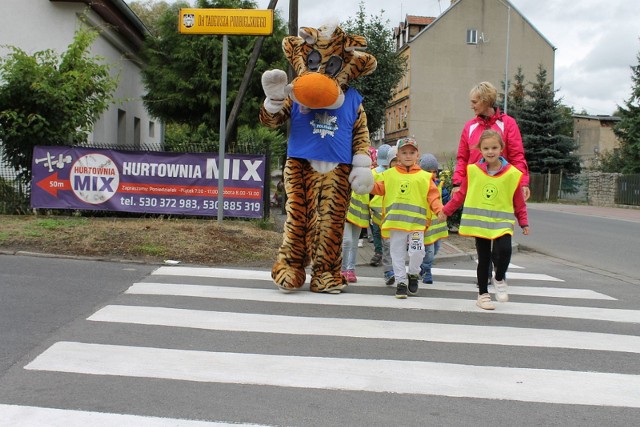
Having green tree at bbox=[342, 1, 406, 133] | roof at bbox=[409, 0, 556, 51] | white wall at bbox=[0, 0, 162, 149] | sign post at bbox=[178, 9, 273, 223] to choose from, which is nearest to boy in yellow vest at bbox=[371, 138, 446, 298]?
sign post at bbox=[178, 9, 273, 223]

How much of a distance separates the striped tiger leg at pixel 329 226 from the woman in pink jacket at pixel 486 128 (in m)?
1.11

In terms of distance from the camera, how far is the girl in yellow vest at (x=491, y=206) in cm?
569

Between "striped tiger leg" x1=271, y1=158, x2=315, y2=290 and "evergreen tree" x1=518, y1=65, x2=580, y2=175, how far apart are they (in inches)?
1448

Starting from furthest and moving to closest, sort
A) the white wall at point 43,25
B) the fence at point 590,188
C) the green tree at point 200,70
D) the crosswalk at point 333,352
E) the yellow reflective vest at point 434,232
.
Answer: the fence at point 590,188
the green tree at point 200,70
the white wall at point 43,25
the yellow reflective vest at point 434,232
the crosswalk at point 333,352

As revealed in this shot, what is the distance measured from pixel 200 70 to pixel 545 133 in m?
27.5

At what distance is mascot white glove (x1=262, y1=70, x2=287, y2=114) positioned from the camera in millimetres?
5910

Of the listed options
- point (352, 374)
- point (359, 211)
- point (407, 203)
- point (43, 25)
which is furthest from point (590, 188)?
point (352, 374)

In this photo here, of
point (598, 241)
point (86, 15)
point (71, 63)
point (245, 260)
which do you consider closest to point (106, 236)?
point (245, 260)

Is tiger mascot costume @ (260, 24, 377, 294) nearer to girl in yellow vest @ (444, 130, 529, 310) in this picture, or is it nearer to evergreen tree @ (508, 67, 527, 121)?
girl in yellow vest @ (444, 130, 529, 310)

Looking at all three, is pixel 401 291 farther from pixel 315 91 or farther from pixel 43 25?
pixel 43 25

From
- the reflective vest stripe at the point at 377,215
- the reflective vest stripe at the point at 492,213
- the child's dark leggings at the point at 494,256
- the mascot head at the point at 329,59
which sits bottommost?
the child's dark leggings at the point at 494,256

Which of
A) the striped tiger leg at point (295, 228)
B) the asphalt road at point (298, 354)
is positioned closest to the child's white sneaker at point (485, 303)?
the asphalt road at point (298, 354)

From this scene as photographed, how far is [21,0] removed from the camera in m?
16.5

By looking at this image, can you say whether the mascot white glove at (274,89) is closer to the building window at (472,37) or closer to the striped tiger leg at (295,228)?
the striped tiger leg at (295,228)
